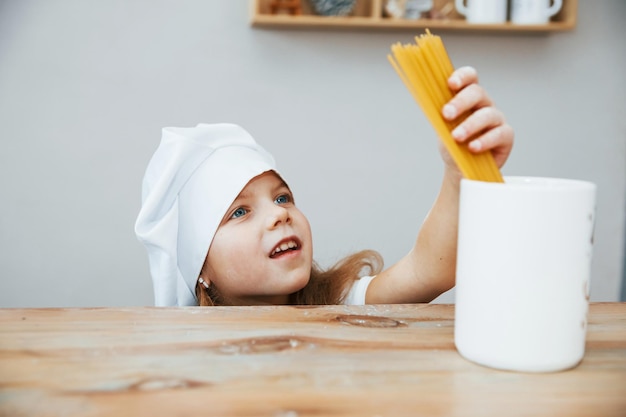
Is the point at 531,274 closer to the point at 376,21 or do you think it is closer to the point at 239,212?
the point at 239,212

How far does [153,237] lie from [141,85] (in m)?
0.88

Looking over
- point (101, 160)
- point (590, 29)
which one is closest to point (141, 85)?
point (101, 160)

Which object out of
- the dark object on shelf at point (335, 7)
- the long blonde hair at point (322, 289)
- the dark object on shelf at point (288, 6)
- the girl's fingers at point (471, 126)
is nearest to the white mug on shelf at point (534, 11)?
the dark object on shelf at point (335, 7)

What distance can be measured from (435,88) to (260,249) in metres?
0.62

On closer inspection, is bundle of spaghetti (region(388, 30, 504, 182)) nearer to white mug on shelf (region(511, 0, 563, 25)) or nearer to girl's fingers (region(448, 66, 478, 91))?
girl's fingers (region(448, 66, 478, 91))

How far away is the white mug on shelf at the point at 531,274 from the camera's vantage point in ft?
1.34

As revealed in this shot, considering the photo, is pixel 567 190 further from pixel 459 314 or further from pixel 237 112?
pixel 237 112

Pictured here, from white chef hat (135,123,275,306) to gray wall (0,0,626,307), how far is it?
746mm

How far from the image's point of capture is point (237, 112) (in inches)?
74.2

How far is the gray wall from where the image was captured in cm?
182

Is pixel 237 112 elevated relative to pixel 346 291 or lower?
elevated

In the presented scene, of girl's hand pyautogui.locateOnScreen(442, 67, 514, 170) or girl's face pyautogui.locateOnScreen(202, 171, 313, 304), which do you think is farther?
girl's face pyautogui.locateOnScreen(202, 171, 313, 304)

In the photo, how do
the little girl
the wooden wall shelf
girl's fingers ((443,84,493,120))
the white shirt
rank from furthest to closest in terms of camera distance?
the wooden wall shelf
the white shirt
the little girl
girl's fingers ((443,84,493,120))

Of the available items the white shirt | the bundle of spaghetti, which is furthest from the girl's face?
the bundle of spaghetti
